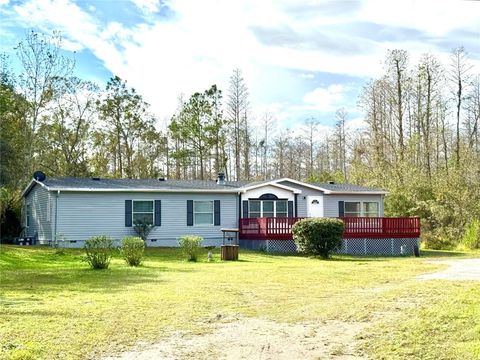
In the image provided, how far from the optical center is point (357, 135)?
Answer: 41406mm

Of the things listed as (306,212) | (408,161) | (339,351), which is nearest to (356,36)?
(339,351)

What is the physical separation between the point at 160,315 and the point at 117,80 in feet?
100

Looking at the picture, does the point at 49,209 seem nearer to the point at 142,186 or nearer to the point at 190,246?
the point at 142,186

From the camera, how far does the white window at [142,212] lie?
23703 millimetres

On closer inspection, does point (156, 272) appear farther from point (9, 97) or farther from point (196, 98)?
point (196, 98)

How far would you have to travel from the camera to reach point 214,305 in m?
8.68

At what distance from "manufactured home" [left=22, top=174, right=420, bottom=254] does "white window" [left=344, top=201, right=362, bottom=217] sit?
5cm

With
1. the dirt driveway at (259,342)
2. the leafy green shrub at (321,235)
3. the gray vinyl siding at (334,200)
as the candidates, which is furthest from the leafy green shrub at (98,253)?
the gray vinyl siding at (334,200)

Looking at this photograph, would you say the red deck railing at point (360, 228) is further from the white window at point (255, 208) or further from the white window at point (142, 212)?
the white window at point (142, 212)

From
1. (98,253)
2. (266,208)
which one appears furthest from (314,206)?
(98,253)

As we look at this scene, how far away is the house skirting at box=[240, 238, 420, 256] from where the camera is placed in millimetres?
22578

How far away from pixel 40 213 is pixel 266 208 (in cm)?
941

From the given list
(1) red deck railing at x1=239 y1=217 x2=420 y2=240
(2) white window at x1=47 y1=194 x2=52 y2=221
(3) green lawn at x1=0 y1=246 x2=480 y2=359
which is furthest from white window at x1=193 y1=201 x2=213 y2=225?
(3) green lawn at x1=0 y1=246 x2=480 y2=359

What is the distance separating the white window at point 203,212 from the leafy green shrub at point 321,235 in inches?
235
